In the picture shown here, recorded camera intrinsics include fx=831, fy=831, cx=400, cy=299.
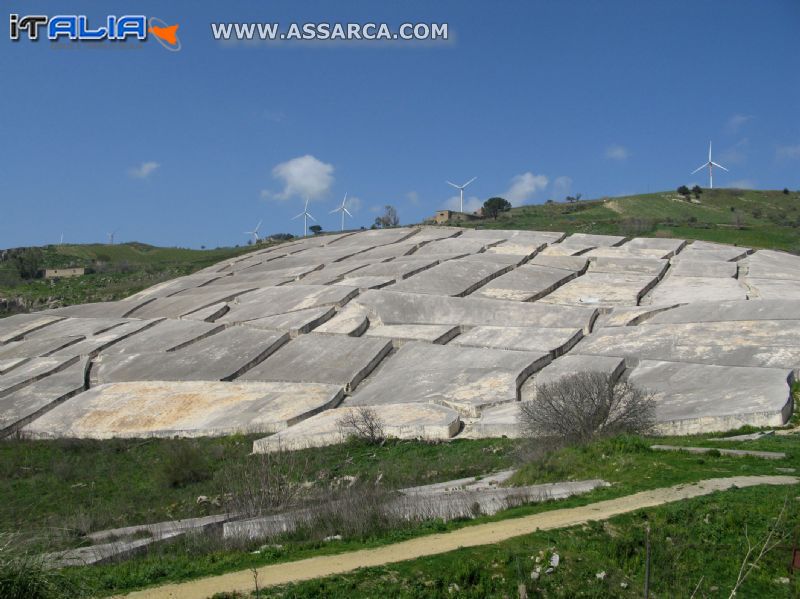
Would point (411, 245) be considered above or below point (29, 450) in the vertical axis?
above

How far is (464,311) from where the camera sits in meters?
30.5

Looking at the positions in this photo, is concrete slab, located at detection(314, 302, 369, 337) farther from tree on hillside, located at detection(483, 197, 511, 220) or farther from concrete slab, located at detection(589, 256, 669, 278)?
tree on hillside, located at detection(483, 197, 511, 220)

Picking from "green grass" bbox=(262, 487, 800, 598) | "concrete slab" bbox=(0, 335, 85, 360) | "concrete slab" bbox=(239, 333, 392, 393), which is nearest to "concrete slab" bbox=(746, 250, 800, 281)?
"concrete slab" bbox=(239, 333, 392, 393)

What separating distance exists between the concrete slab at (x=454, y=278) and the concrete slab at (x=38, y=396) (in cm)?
1301

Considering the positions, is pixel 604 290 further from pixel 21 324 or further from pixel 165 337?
pixel 21 324

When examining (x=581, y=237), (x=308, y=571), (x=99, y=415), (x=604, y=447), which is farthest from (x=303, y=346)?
(x=581, y=237)

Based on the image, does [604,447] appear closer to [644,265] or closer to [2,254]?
[644,265]

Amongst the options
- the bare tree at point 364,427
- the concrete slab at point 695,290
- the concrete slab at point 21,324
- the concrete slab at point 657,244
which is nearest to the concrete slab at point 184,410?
the bare tree at point 364,427

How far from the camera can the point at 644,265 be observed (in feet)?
127

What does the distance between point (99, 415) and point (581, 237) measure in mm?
32742

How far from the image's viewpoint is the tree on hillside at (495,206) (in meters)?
80.9

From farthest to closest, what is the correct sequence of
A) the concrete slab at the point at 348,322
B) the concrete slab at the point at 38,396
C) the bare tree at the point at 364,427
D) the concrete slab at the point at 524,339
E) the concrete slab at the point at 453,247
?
1. the concrete slab at the point at 453,247
2. the concrete slab at the point at 348,322
3. the concrete slab at the point at 524,339
4. the concrete slab at the point at 38,396
5. the bare tree at the point at 364,427

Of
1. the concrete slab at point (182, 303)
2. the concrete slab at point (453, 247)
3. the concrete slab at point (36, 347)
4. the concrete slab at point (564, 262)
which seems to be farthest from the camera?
the concrete slab at point (453, 247)

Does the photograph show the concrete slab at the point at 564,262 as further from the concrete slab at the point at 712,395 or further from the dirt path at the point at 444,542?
the dirt path at the point at 444,542
